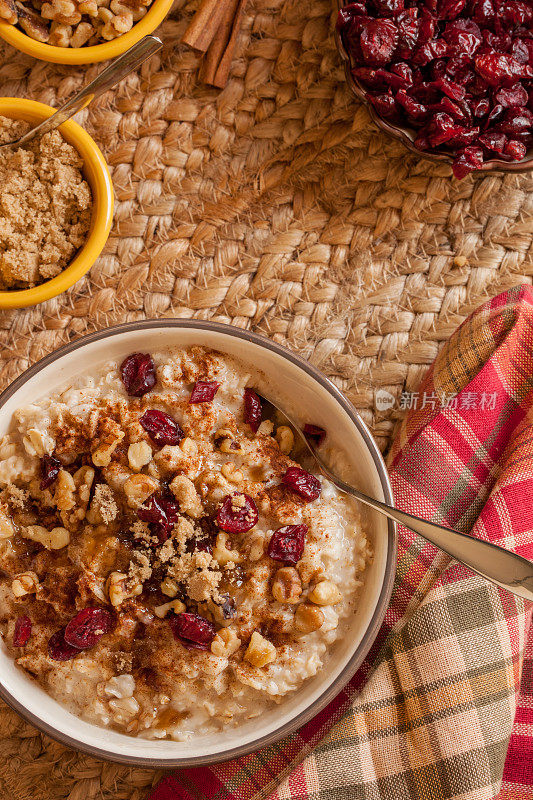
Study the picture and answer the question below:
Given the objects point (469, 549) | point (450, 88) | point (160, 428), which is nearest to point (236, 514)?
point (160, 428)

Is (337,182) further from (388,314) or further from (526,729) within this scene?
(526,729)

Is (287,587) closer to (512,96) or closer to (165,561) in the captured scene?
(165,561)

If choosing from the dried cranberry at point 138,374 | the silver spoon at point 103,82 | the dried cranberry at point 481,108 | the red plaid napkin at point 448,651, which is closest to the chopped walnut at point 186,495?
the dried cranberry at point 138,374

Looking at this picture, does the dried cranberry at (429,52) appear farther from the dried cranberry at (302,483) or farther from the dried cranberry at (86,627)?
the dried cranberry at (86,627)

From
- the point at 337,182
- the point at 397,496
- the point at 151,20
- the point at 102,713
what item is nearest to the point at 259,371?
the point at 397,496

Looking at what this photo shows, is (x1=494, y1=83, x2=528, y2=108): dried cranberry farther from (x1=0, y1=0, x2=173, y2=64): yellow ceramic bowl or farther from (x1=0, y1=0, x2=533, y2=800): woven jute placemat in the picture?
(x1=0, y1=0, x2=173, y2=64): yellow ceramic bowl

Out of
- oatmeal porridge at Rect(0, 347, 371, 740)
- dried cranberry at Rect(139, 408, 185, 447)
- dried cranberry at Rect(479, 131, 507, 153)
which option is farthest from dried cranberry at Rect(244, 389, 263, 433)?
dried cranberry at Rect(479, 131, 507, 153)
